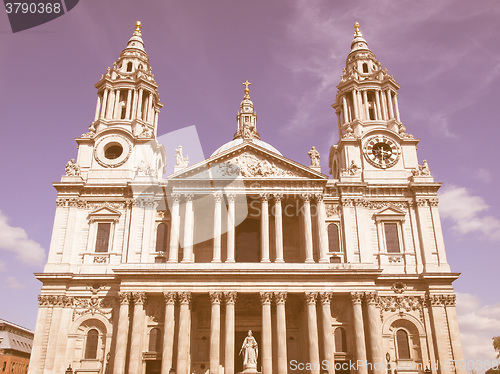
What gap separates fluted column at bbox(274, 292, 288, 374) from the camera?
31355mm

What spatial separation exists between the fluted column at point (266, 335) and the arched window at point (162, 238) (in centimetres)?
894

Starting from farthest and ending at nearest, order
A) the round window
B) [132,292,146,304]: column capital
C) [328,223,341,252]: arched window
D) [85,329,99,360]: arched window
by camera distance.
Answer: the round window → [328,223,341,252]: arched window → [85,329,99,360]: arched window → [132,292,146,304]: column capital

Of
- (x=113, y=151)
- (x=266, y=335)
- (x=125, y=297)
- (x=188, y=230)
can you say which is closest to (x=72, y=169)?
(x=113, y=151)

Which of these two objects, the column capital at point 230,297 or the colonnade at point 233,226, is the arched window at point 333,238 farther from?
the column capital at point 230,297

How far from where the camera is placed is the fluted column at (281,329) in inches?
1234

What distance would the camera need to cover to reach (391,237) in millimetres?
38219

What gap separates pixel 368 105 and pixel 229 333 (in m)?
25.3

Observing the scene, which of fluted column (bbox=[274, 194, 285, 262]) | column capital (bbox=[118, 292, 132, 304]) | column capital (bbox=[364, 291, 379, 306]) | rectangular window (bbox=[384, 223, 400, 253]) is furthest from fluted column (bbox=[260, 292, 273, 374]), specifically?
rectangular window (bbox=[384, 223, 400, 253])

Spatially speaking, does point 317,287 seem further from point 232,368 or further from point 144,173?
point 144,173

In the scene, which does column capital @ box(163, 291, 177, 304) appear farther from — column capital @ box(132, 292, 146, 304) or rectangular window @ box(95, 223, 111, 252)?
rectangular window @ box(95, 223, 111, 252)

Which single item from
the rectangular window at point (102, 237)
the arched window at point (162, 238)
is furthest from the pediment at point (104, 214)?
the arched window at point (162, 238)

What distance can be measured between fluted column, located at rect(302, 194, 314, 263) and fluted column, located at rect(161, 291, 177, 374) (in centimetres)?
1025

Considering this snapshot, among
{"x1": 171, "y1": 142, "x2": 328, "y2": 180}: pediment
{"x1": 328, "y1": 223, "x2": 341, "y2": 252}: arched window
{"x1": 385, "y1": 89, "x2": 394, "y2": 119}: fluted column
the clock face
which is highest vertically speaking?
{"x1": 385, "y1": 89, "x2": 394, "y2": 119}: fluted column

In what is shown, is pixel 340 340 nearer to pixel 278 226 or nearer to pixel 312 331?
pixel 312 331
